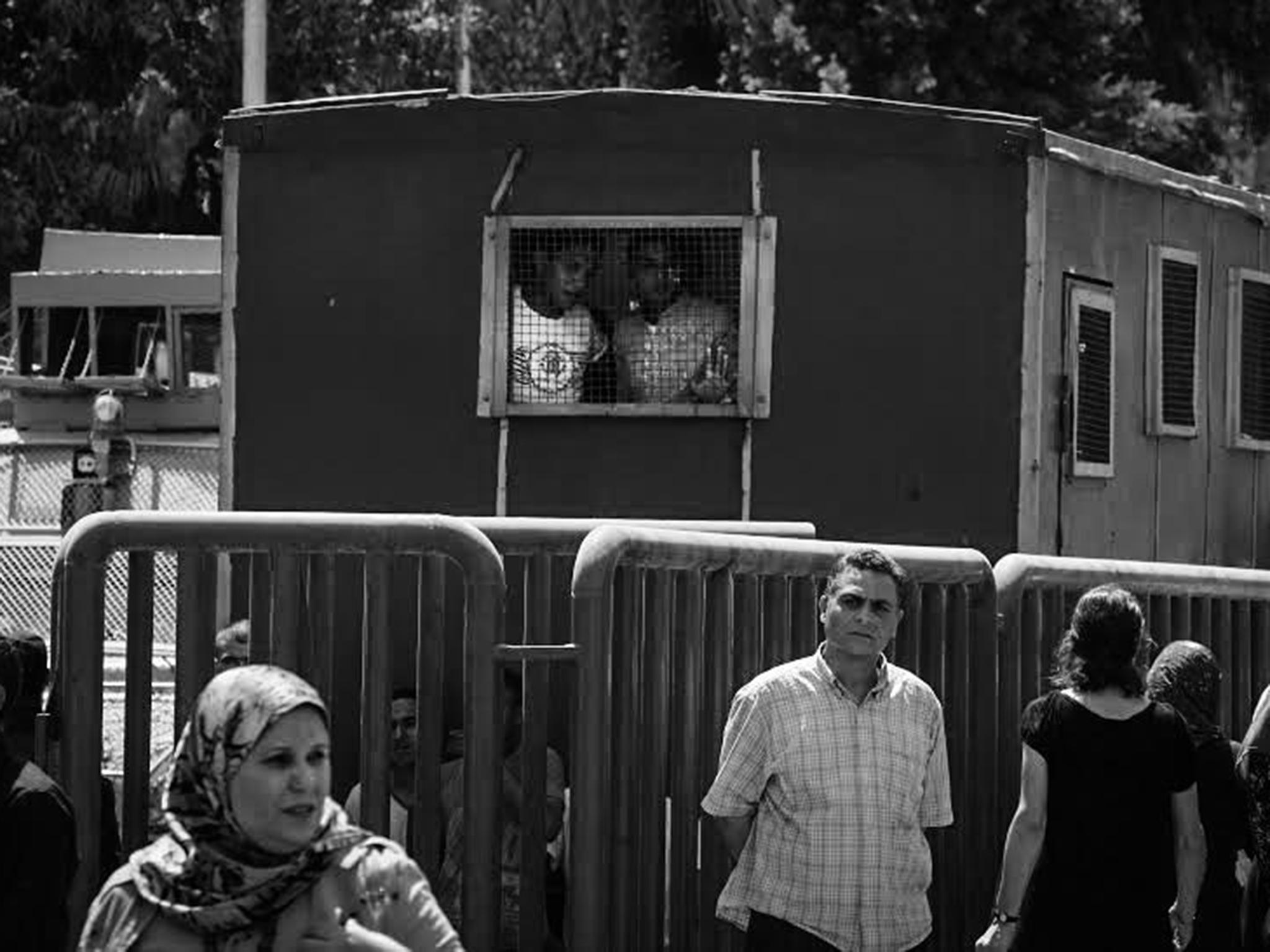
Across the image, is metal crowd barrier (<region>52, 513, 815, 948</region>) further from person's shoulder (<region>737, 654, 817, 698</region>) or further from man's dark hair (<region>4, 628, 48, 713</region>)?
person's shoulder (<region>737, 654, 817, 698</region>)

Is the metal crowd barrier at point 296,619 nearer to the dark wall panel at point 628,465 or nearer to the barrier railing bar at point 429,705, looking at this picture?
the barrier railing bar at point 429,705

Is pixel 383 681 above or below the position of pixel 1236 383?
below

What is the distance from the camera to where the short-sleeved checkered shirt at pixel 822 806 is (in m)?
7.08

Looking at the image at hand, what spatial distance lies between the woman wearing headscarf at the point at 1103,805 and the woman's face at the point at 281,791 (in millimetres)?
3298

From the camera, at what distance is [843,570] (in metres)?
7.24

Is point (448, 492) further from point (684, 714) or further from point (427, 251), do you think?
point (684, 714)

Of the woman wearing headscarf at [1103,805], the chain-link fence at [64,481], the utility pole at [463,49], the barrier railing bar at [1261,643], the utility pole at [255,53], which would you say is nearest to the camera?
the woman wearing headscarf at [1103,805]

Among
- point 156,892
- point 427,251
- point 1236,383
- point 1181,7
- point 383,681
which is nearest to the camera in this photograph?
point 156,892

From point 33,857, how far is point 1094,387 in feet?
24.5

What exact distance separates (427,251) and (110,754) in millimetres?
3398

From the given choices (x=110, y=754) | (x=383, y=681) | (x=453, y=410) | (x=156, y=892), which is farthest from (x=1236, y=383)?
(x=156, y=892)

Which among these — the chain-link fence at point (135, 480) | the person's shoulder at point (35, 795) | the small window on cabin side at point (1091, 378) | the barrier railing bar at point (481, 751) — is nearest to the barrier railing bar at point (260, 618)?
the barrier railing bar at point (481, 751)

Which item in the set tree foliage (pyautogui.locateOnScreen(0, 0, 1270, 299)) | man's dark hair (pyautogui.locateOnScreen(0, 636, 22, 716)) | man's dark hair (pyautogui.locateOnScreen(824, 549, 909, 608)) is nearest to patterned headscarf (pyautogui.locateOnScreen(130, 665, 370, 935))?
man's dark hair (pyautogui.locateOnScreen(0, 636, 22, 716))

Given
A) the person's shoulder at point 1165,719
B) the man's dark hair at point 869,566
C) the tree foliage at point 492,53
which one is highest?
the tree foliage at point 492,53
